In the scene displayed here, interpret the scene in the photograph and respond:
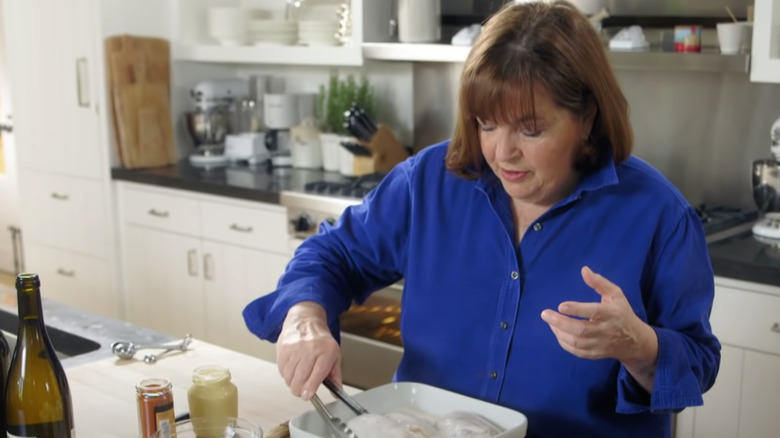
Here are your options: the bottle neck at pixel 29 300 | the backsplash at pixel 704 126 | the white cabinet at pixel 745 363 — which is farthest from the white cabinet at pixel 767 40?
the bottle neck at pixel 29 300

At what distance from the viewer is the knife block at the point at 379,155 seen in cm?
359

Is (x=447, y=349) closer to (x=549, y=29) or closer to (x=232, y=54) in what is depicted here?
(x=549, y=29)

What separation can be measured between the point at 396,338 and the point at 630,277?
1.76 meters

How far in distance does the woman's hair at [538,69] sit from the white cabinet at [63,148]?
2.79 m

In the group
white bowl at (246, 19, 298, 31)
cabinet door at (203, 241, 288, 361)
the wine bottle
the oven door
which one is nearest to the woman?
the wine bottle

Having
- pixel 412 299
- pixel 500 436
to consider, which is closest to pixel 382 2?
Answer: pixel 412 299

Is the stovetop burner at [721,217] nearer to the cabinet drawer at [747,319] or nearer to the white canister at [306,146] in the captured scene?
the cabinet drawer at [747,319]

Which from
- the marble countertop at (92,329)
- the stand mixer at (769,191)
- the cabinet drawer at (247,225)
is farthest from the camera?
the cabinet drawer at (247,225)

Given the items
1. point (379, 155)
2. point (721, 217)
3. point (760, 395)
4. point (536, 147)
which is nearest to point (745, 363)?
point (760, 395)

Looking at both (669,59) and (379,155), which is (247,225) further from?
(669,59)

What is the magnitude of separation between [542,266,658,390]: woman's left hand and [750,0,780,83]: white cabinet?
4.91 feet

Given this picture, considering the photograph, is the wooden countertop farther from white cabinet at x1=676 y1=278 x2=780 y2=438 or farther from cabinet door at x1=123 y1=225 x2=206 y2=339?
cabinet door at x1=123 y1=225 x2=206 y2=339

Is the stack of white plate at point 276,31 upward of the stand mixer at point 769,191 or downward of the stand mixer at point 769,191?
upward

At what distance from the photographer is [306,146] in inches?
153
